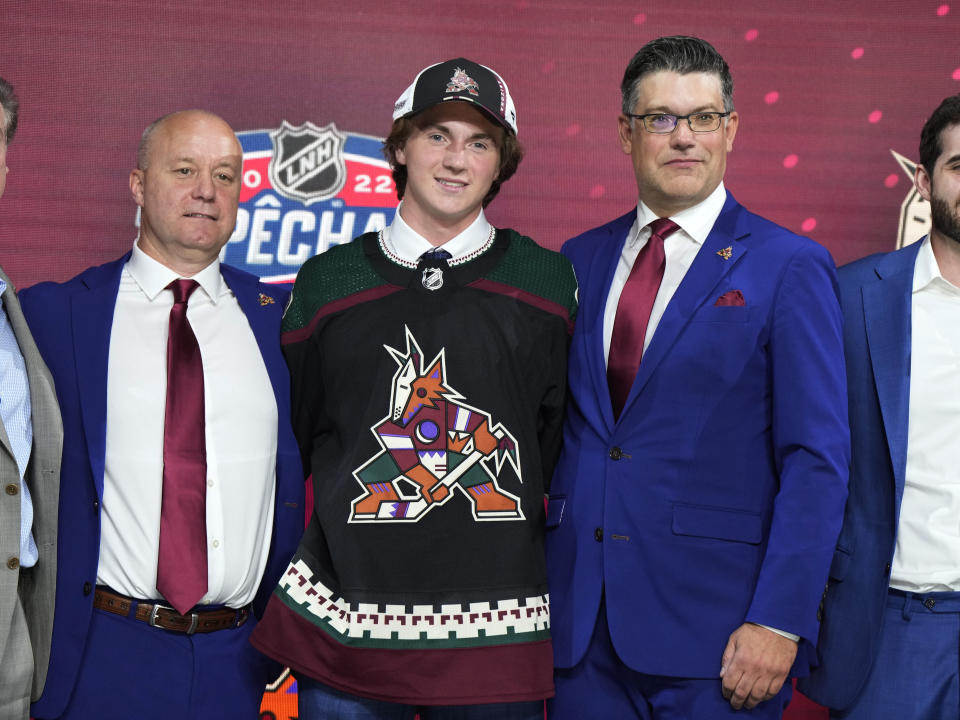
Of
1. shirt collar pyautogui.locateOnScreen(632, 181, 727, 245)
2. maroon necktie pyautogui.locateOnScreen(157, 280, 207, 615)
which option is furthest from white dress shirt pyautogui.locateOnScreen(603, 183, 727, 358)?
maroon necktie pyautogui.locateOnScreen(157, 280, 207, 615)

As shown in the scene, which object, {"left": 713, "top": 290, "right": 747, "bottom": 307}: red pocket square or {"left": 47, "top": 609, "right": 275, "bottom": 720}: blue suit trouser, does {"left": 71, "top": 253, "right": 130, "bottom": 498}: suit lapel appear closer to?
{"left": 47, "top": 609, "right": 275, "bottom": 720}: blue suit trouser

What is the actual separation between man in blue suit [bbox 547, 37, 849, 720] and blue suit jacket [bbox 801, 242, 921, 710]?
13 cm

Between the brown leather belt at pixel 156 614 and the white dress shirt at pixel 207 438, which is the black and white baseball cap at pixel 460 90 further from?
the brown leather belt at pixel 156 614

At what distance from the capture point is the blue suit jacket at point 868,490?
2029 mm

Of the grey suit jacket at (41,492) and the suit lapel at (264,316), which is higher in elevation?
the suit lapel at (264,316)

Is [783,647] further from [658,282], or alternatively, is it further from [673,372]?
[658,282]

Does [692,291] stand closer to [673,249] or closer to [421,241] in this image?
[673,249]

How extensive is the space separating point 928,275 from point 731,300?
20.3 inches

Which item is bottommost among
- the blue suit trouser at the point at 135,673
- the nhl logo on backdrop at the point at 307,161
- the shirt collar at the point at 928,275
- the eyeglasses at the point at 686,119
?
the blue suit trouser at the point at 135,673

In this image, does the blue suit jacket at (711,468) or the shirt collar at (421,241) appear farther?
the shirt collar at (421,241)

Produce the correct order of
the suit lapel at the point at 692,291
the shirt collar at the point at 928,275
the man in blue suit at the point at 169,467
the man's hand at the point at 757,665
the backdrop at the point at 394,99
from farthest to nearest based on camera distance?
the backdrop at the point at 394,99
the shirt collar at the point at 928,275
the man in blue suit at the point at 169,467
the suit lapel at the point at 692,291
the man's hand at the point at 757,665

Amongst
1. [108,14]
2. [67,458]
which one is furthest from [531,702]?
[108,14]

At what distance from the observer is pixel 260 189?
3.03 m

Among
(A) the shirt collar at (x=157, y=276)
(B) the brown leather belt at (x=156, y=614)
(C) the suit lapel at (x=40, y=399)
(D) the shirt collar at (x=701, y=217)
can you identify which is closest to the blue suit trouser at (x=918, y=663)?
(D) the shirt collar at (x=701, y=217)
